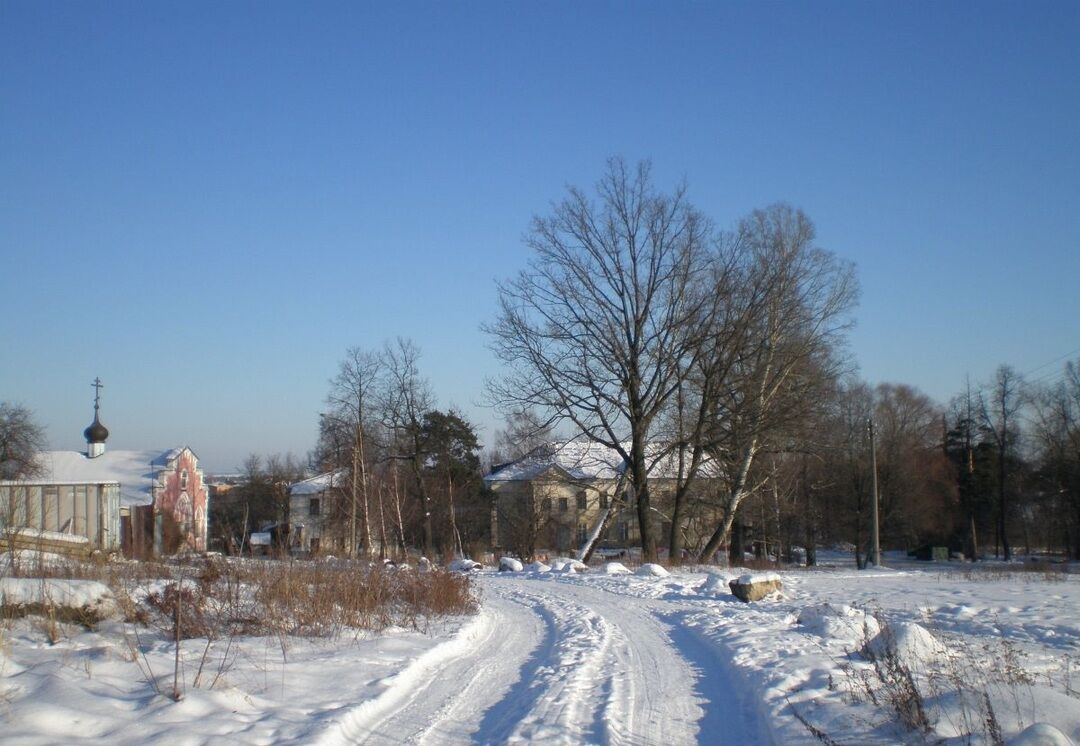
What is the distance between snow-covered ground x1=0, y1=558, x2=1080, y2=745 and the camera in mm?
6418

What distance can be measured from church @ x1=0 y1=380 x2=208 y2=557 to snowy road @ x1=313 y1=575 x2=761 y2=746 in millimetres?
7654

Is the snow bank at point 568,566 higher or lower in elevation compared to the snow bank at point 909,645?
lower

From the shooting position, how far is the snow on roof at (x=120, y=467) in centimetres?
5288

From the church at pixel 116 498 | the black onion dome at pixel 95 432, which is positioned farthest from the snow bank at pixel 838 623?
the black onion dome at pixel 95 432

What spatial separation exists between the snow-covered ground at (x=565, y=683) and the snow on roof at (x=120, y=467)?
147 feet

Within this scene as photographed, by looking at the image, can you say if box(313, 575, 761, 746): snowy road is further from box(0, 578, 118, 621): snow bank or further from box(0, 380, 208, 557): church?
box(0, 380, 208, 557): church

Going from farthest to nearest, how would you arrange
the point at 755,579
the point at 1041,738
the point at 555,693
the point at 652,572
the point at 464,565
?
1. the point at 464,565
2. the point at 652,572
3. the point at 755,579
4. the point at 555,693
5. the point at 1041,738

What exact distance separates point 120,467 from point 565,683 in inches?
2161

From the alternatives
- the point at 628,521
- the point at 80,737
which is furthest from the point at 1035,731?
the point at 628,521

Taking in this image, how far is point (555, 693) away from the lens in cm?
823

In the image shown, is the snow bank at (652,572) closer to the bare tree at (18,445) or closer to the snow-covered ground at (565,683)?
the snow-covered ground at (565,683)

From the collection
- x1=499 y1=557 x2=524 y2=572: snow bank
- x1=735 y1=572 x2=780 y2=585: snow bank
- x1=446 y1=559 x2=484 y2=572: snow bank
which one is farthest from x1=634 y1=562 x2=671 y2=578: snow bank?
x1=446 y1=559 x2=484 y2=572: snow bank

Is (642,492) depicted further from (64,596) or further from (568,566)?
(64,596)

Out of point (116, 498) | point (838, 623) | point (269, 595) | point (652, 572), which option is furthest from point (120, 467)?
point (838, 623)
